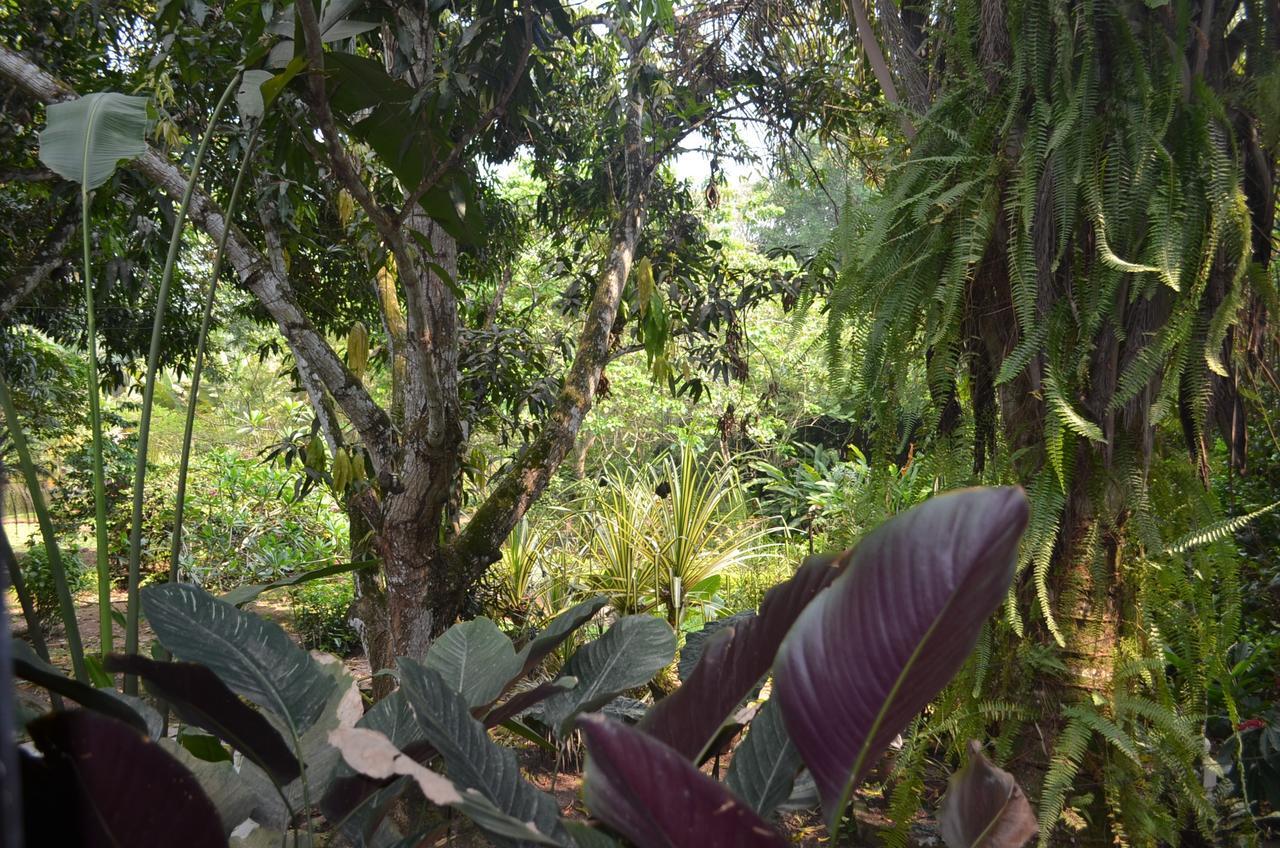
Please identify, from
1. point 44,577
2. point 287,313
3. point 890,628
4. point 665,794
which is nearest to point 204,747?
point 665,794

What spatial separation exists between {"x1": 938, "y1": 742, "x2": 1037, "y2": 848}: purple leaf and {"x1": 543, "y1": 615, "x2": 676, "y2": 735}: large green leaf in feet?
0.82

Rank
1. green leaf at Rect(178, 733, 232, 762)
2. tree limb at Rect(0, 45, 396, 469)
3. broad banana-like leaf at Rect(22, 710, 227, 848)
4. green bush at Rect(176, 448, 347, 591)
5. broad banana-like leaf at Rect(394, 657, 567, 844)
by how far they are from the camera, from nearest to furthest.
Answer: broad banana-like leaf at Rect(22, 710, 227, 848) < broad banana-like leaf at Rect(394, 657, 567, 844) < green leaf at Rect(178, 733, 232, 762) < tree limb at Rect(0, 45, 396, 469) < green bush at Rect(176, 448, 347, 591)

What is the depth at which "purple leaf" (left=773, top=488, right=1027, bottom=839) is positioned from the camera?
0.40 metres

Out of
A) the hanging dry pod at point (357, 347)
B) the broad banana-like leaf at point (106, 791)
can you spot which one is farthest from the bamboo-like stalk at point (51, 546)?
the hanging dry pod at point (357, 347)

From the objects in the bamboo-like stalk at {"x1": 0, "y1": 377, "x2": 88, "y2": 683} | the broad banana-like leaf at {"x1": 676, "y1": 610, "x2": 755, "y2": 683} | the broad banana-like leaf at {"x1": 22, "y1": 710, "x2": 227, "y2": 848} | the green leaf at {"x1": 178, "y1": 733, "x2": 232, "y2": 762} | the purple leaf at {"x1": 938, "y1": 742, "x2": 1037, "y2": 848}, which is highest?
the bamboo-like stalk at {"x1": 0, "y1": 377, "x2": 88, "y2": 683}

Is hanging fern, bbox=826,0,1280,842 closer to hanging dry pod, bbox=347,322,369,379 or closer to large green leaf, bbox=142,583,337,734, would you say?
large green leaf, bbox=142,583,337,734

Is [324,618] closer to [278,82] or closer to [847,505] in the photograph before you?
[847,505]

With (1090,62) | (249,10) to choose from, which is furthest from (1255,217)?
(249,10)

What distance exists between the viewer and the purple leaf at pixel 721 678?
22.6 inches

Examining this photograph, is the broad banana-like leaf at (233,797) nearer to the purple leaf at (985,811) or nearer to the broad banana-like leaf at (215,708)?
the broad banana-like leaf at (215,708)

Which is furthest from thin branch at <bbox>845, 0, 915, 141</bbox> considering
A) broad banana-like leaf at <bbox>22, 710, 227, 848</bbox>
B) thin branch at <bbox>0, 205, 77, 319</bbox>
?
thin branch at <bbox>0, 205, 77, 319</bbox>

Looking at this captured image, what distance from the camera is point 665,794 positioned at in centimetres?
41

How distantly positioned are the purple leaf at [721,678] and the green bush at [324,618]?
4.83m

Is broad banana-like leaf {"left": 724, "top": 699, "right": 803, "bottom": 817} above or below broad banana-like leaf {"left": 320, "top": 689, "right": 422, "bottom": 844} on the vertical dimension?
below
